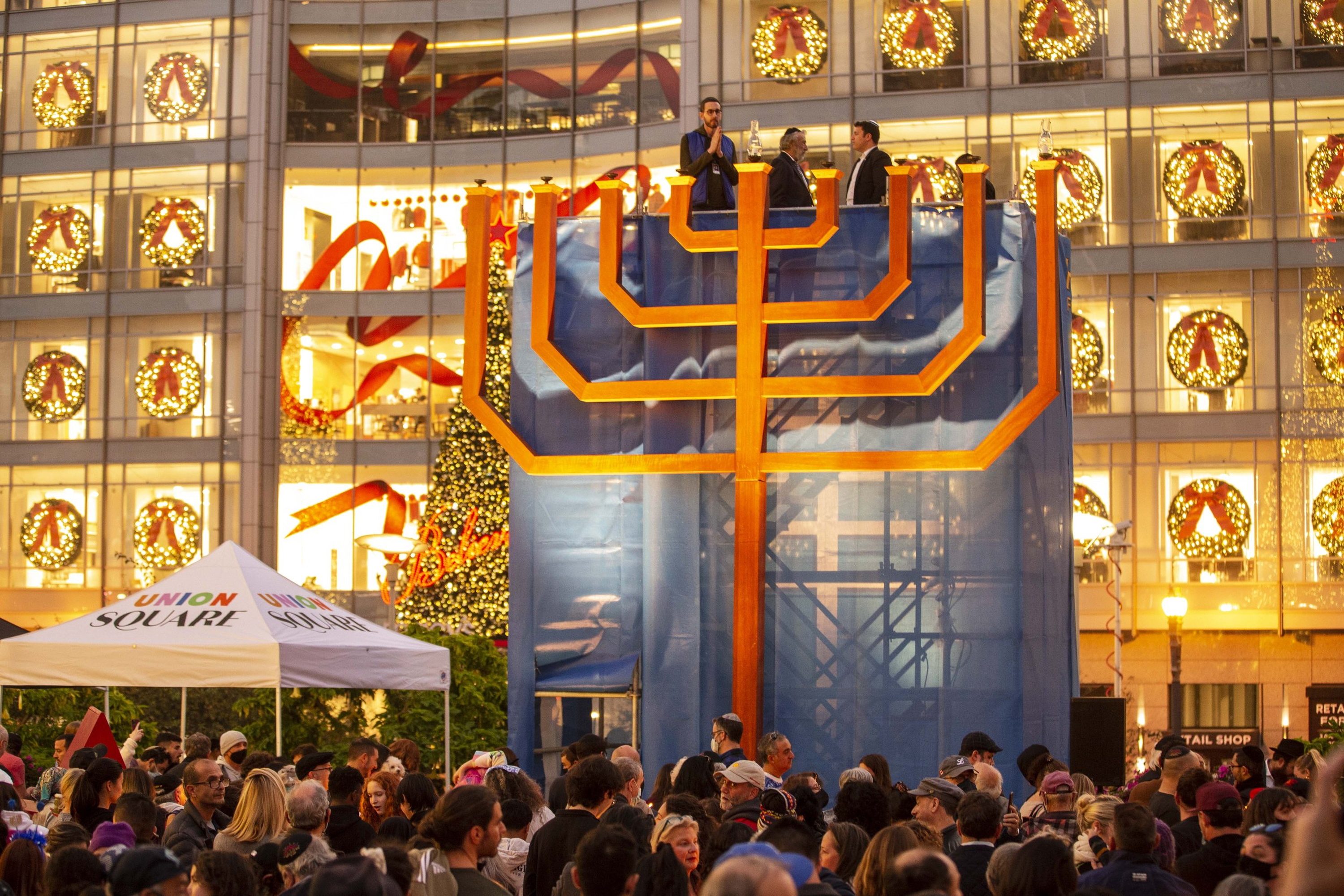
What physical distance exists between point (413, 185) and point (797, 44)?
9071 millimetres

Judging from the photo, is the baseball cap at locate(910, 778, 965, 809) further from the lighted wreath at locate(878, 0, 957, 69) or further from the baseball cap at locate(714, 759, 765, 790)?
the lighted wreath at locate(878, 0, 957, 69)

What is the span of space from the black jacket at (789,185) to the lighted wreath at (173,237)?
78.1ft

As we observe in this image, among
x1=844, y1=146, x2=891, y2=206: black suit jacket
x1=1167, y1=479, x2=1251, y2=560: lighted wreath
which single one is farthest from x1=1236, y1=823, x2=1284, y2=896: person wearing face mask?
x1=1167, y1=479, x2=1251, y2=560: lighted wreath

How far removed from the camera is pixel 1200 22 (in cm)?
2897

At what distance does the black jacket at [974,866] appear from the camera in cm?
588

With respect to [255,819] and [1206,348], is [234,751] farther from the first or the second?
[1206,348]

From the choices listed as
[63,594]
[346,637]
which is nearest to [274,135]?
[63,594]

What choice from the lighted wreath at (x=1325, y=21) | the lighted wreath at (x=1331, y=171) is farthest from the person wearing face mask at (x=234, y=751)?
the lighted wreath at (x=1325, y=21)

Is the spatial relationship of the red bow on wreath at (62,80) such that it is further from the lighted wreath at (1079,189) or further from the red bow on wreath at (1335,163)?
the red bow on wreath at (1335,163)

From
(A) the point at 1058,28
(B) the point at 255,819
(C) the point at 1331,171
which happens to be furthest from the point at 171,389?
(B) the point at 255,819

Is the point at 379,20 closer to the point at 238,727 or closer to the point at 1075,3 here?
the point at 1075,3

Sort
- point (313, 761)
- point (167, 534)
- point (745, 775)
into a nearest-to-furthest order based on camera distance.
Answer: point (745, 775) → point (313, 761) → point (167, 534)

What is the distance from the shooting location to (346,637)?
11.3m

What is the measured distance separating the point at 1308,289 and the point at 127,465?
2302cm
